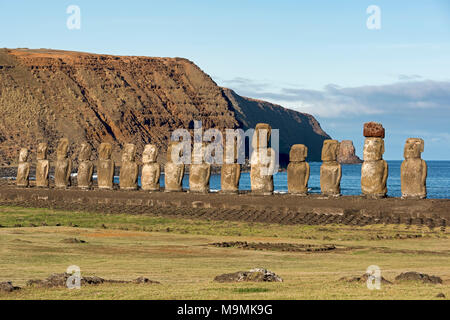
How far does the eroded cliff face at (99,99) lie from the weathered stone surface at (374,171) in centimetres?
7623

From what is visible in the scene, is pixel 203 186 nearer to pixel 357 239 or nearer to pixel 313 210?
pixel 313 210

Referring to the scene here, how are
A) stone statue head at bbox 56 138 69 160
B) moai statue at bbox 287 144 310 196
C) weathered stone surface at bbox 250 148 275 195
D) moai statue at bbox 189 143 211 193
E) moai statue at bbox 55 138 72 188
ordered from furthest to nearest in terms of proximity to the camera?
stone statue head at bbox 56 138 69 160 → moai statue at bbox 55 138 72 188 → moai statue at bbox 189 143 211 193 → weathered stone surface at bbox 250 148 275 195 → moai statue at bbox 287 144 310 196

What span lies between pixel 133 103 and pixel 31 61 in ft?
52.8

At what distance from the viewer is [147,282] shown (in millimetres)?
11680

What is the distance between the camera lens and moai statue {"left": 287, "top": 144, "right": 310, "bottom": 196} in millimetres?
27709

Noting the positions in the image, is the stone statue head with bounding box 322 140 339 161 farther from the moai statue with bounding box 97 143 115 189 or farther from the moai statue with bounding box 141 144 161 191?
the moai statue with bounding box 97 143 115 189

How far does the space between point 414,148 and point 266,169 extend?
5.58 m

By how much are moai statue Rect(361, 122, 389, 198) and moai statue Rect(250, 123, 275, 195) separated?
12.1 ft

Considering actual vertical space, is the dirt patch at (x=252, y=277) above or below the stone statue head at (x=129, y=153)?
below

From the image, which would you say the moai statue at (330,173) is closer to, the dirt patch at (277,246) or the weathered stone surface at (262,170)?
the weathered stone surface at (262,170)

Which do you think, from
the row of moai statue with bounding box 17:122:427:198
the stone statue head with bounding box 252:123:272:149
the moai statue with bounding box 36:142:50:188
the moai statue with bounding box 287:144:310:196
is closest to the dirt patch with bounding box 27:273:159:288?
the row of moai statue with bounding box 17:122:427:198

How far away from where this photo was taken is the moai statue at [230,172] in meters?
29.1

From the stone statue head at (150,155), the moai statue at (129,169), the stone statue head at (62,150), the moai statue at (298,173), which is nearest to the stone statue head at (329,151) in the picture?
the moai statue at (298,173)

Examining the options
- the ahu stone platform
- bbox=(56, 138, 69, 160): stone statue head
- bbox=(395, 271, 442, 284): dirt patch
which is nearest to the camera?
bbox=(395, 271, 442, 284): dirt patch
